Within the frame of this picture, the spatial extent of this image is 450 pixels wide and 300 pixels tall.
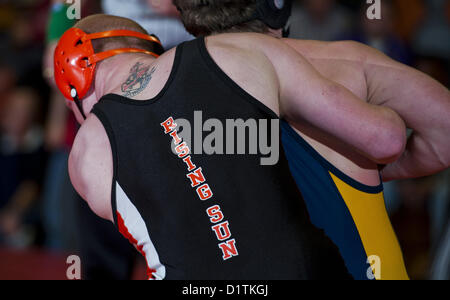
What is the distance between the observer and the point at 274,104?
104cm

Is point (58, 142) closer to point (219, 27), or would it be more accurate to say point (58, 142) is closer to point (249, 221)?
point (219, 27)

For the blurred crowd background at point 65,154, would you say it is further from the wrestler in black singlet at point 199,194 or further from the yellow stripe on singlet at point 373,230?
the wrestler in black singlet at point 199,194

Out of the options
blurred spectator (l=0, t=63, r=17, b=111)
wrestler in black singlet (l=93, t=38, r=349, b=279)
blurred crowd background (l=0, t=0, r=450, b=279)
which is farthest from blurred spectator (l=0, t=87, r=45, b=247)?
wrestler in black singlet (l=93, t=38, r=349, b=279)

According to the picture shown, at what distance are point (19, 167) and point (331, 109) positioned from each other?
117 inches

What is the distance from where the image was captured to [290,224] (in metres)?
1.03

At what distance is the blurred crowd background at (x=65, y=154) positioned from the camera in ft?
8.50

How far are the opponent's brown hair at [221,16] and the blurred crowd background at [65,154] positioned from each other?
1015 mm

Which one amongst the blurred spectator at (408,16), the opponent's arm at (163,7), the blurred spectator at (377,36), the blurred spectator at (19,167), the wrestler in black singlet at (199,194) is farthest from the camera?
the blurred spectator at (19,167)

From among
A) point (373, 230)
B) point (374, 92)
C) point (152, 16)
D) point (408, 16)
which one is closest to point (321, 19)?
point (152, 16)

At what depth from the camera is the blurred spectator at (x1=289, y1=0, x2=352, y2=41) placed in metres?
2.20

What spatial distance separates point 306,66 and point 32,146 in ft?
9.66

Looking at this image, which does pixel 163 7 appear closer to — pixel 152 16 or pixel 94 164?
pixel 152 16

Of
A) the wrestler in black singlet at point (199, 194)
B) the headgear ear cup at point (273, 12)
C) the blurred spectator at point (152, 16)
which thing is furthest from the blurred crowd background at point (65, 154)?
the wrestler in black singlet at point (199, 194)
